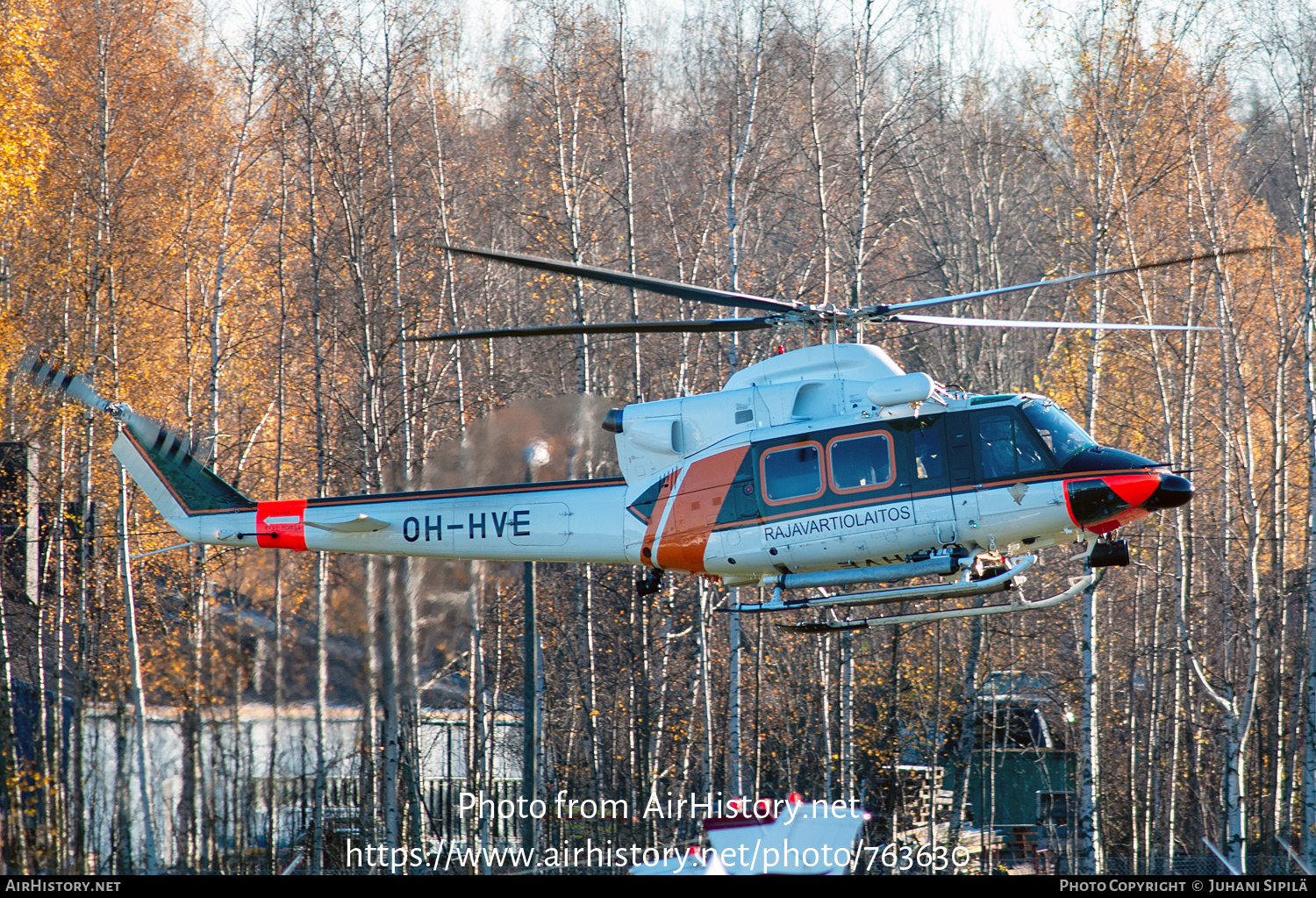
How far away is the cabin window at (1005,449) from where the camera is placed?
9.73m

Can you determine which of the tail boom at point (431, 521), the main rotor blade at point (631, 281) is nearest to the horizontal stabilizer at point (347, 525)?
the tail boom at point (431, 521)

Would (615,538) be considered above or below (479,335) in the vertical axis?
below

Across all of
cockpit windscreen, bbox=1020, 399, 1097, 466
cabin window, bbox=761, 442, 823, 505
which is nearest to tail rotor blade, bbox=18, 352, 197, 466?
cabin window, bbox=761, 442, 823, 505

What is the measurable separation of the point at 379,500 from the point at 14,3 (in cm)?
983

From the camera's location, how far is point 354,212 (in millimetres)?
16344

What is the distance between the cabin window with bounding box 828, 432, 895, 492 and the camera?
9.90 m

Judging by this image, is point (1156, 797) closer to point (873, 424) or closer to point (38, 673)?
point (873, 424)

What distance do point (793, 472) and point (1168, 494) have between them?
290 cm

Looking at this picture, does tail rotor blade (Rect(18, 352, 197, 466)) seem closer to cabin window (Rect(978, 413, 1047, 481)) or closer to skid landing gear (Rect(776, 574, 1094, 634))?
skid landing gear (Rect(776, 574, 1094, 634))

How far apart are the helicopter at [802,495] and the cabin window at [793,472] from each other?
0.01 m

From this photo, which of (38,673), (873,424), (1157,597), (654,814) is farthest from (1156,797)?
(38,673)

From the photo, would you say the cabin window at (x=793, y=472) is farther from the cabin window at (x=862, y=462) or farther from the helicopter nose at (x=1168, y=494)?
the helicopter nose at (x=1168, y=494)

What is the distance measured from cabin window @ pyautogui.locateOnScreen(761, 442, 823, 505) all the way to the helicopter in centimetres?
1

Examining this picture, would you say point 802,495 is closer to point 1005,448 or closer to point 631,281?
point 1005,448
